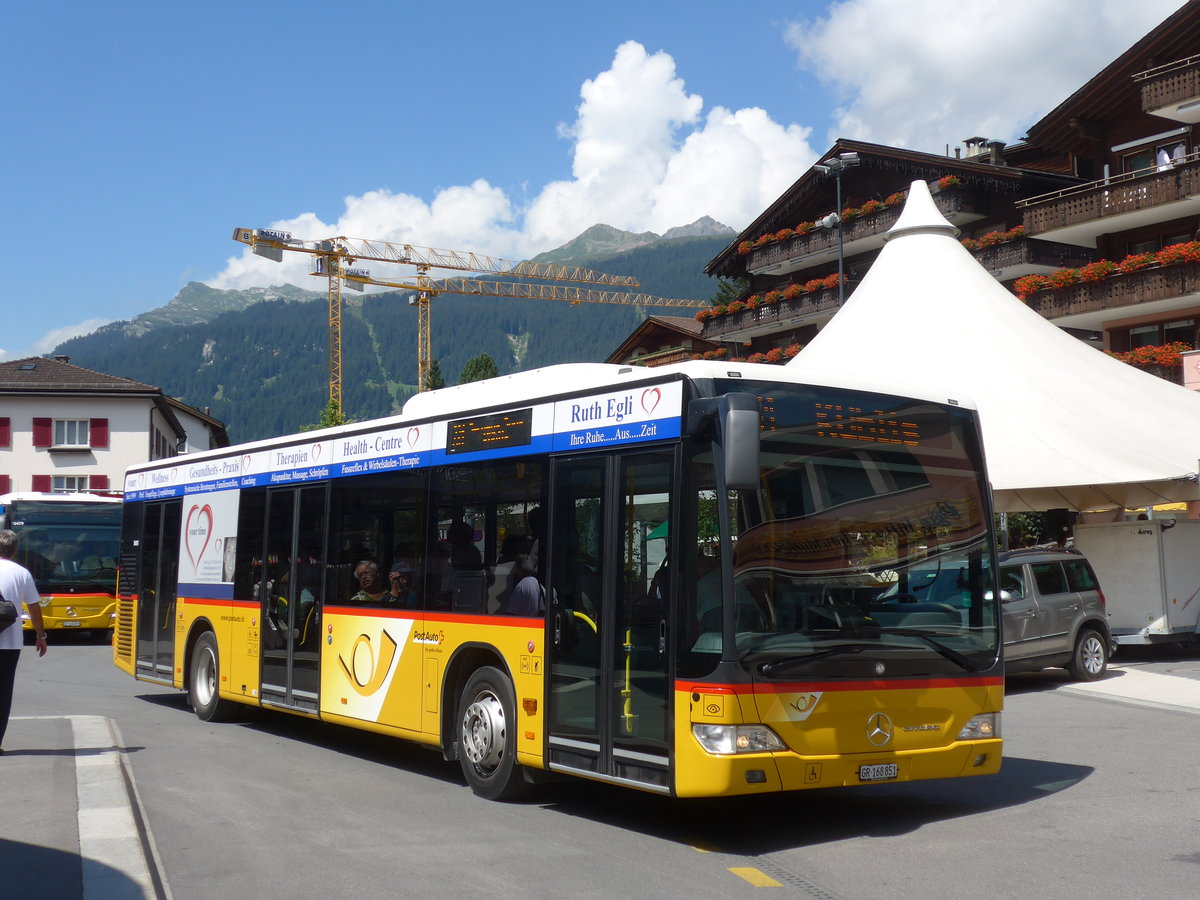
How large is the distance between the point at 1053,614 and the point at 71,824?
13.8 metres

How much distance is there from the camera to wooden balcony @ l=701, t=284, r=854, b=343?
47.1m

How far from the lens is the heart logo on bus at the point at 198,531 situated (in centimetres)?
1492

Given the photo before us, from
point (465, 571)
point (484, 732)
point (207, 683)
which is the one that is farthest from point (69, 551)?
point (484, 732)

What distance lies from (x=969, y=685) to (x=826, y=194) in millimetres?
44107

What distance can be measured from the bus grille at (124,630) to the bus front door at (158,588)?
0.99 feet

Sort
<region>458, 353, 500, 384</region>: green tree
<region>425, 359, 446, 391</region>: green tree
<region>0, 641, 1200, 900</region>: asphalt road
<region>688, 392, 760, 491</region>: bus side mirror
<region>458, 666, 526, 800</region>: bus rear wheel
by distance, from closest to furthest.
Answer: <region>0, 641, 1200, 900</region>: asphalt road < <region>688, 392, 760, 491</region>: bus side mirror < <region>458, 666, 526, 800</region>: bus rear wheel < <region>425, 359, 446, 391</region>: green tree < <region>458, 353, 500, 384</region>: green tree

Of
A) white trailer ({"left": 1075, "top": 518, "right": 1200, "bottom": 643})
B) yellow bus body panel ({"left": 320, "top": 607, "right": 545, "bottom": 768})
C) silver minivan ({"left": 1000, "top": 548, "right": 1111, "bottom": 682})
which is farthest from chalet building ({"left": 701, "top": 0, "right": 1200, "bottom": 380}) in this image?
yellow bus body panel ({"left": 320, "top": 607, "right": 545, "bottom": 768})

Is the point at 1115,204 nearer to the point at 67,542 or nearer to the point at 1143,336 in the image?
the point at 1143,336

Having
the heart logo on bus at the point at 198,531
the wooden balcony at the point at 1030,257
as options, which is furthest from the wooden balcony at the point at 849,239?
the heart logo on bus at the point at 198,531

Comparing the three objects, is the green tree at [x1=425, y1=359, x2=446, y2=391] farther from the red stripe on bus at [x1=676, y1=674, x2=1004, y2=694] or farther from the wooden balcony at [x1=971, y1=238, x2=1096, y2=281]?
the red stripe on bus at [x1=676, y1=674, x2=1004, y2=694]

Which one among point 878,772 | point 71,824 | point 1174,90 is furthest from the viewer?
point 1174,90

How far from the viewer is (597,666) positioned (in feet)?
27.4

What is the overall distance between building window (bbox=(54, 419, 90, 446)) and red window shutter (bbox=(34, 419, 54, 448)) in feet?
0.75

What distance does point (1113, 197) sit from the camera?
37.2 metres
